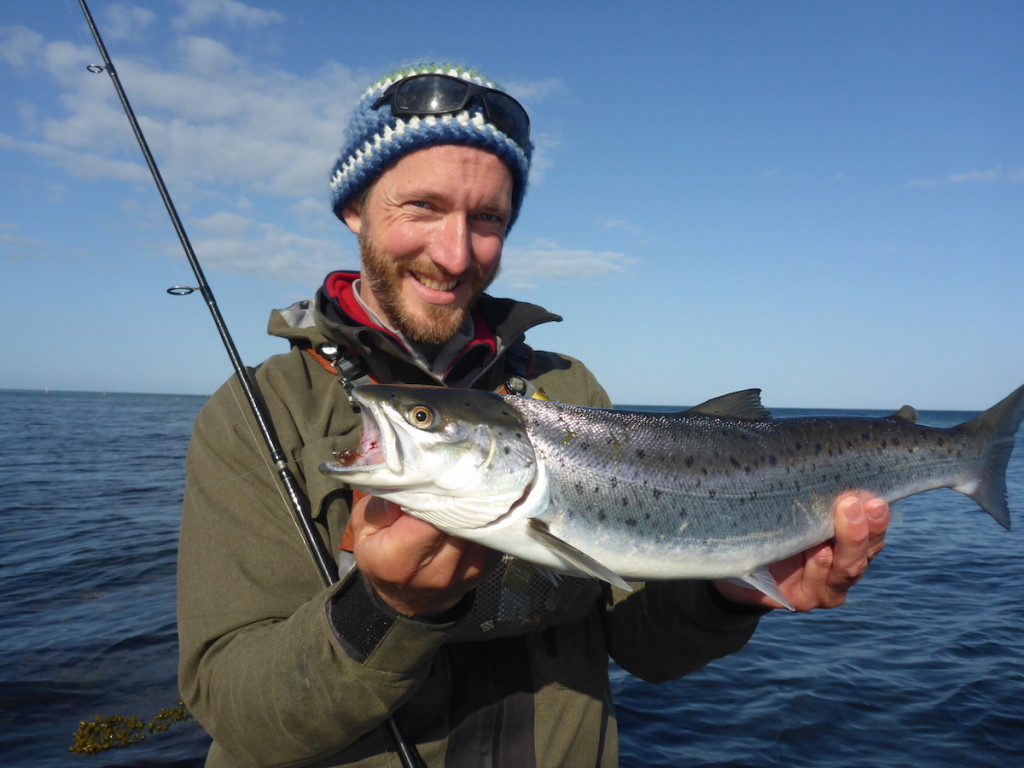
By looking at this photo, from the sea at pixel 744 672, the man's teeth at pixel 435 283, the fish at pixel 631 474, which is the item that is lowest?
the sea at pixel 744 672

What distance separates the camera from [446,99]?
11.0 ft

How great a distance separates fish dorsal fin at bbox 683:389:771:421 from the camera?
342cm

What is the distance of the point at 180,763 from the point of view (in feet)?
21.0

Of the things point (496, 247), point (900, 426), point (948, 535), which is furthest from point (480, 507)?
point (948, 535)

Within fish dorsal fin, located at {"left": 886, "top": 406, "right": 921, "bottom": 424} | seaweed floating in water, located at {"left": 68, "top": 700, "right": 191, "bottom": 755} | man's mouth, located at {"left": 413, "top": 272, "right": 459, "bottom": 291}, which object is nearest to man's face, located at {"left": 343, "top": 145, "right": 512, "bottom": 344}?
man's mouth, located at {"left": 413, "top": 272, "right": 459, "bottom": 291}

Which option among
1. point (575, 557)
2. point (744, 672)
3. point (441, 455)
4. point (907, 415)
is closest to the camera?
point (575, 557)

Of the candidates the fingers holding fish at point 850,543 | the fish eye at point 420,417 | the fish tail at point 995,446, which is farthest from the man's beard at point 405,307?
the fish tail at point 995,446

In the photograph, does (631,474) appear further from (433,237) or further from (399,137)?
(399,137)

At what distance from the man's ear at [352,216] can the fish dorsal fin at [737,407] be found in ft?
6.67

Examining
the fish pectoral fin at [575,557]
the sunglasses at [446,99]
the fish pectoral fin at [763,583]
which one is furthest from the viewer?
the sunglasses at [446,99]

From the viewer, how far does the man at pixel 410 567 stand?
85.4 inches

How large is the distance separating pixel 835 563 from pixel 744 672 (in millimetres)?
6755

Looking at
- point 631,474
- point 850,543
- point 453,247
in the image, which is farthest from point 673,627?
point 453,247

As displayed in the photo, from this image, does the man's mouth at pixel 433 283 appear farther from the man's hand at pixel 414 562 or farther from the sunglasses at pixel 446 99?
the man's hand at pixel 414 562
